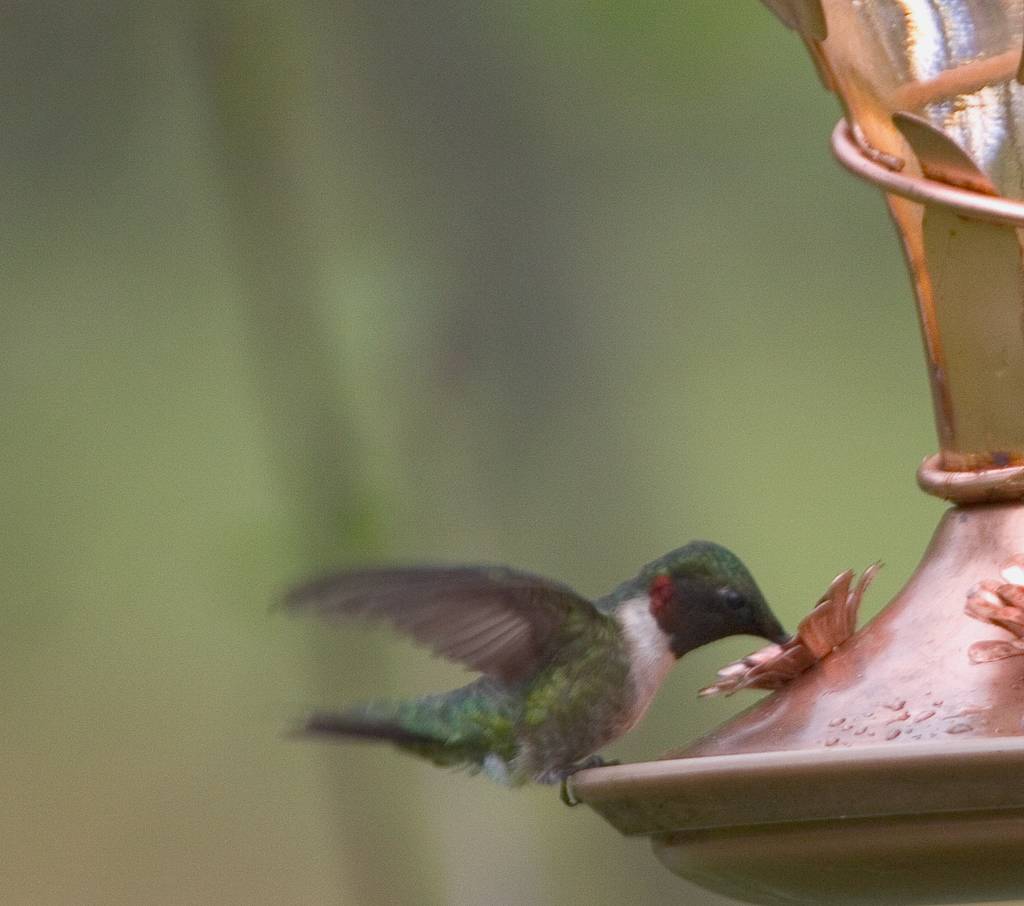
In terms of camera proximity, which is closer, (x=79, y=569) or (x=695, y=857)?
Result: (x=695, y=857)

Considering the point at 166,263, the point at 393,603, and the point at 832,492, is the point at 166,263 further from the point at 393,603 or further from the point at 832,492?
the point at 393,603

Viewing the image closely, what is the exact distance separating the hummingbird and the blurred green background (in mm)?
1233

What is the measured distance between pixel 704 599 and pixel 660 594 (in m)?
0.09

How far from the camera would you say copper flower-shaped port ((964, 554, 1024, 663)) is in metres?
1.54

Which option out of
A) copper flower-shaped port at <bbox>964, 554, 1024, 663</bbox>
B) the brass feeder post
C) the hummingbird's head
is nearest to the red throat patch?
the hummingbird's head

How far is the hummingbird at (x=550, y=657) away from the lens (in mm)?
2324

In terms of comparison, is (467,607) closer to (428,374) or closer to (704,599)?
(704,599)

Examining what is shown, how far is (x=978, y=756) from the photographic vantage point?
1.39 meters

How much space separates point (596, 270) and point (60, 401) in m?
1.41

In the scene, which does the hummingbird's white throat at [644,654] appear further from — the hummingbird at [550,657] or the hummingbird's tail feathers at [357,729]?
the hummingbird's tail feathers at [357,729]

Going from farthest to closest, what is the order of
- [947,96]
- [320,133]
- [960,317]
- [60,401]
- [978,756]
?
[60,401] < [320,133] < [947,96] < [960,317] < [978,756]

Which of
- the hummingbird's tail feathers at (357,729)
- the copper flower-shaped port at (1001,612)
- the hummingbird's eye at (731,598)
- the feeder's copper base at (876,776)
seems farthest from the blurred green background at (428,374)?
the copper flower-shaped port at (1001,612)

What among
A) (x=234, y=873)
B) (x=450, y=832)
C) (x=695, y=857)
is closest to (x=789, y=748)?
(x=695, y=857)

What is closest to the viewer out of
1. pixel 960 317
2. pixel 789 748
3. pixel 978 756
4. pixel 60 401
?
pixel 978 756
